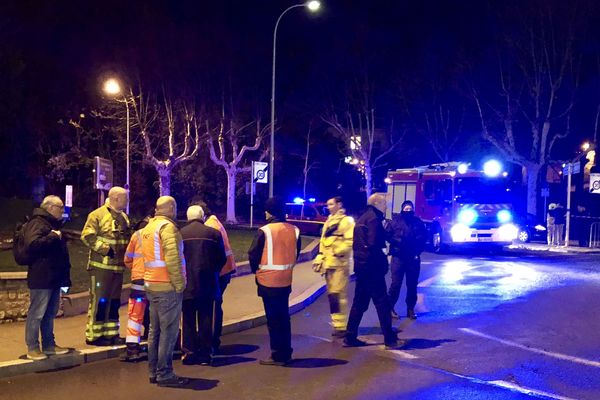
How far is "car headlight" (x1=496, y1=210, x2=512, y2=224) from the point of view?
20734mm

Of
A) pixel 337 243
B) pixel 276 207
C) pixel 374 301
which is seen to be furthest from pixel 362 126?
pixel 276 207

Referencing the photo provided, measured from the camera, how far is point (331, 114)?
141 feet

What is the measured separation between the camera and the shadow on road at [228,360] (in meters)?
7.34

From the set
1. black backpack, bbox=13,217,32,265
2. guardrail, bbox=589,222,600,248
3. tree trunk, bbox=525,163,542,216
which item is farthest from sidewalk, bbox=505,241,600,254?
black backpack, bbox=13,217,32,265

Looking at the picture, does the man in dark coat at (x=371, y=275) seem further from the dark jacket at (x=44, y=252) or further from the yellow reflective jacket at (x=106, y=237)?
the dark jacket at (x=44, y=252)

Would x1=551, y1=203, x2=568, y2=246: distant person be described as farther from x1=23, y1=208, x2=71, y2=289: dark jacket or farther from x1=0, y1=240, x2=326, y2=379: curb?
x1=23, y1=208, x2=71, y2=289: dark jacket

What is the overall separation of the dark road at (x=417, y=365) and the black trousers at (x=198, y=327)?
0.21 m

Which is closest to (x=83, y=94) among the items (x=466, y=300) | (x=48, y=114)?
(x=48, y=114)

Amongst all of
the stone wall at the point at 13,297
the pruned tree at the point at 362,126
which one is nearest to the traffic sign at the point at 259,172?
the stone wall at the point at 13,297

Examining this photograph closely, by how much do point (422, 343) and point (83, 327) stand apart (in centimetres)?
454

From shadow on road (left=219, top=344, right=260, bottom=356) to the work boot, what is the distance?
6.70 feet

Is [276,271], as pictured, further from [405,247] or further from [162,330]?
[405,247]

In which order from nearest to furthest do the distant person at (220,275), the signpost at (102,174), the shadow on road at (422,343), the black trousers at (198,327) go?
1. the black trousers at (198,327)
2. the distant person at (220,275)
3. the shadow on road at (422,343)
4. the signpost at (102,174)

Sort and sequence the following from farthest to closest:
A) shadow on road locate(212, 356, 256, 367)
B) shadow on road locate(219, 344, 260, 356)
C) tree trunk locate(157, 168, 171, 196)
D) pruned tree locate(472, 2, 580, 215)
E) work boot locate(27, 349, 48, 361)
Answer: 1. tree trunk locate(157, 168, 171, 196)
2. pruned tree locate(472, 2, 580, 215)
3. shadow on road locate(219, 344, 260, 356)
4. shadow on road locate(212, 356, 256, 367)
5. work boot locate(27, 349, 48, 361)
